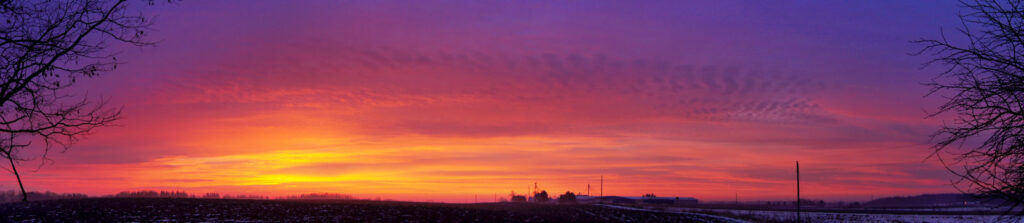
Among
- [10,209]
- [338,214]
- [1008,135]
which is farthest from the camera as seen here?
[338,214]

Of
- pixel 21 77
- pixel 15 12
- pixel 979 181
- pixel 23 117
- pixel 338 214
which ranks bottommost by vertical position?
pixel 338 214

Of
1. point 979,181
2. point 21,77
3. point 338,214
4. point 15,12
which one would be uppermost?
point 15,12

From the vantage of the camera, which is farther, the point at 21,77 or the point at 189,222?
the point at 189,222

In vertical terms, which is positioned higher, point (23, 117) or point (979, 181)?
point (23, 117)

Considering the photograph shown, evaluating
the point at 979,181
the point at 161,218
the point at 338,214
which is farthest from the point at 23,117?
the point at 338,214

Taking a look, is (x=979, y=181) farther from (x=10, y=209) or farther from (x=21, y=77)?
(x=10, y=209)

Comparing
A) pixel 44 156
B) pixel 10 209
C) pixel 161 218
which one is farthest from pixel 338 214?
pixel 44 156

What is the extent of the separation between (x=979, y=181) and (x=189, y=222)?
3131 centimetres

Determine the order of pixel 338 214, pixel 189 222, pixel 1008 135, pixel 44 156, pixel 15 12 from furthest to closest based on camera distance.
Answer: pixel 338 214 → pixel 189 222 → pixel 1008 135 → pixel 44 156 → pixel 15 12

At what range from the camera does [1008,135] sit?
962 centimetres

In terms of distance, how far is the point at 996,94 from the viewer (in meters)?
9.62

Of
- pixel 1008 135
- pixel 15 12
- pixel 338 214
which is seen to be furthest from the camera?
pixel 338 214

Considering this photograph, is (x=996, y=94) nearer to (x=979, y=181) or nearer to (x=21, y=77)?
(x=979, y=181)

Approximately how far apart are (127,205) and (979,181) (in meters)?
44.9
